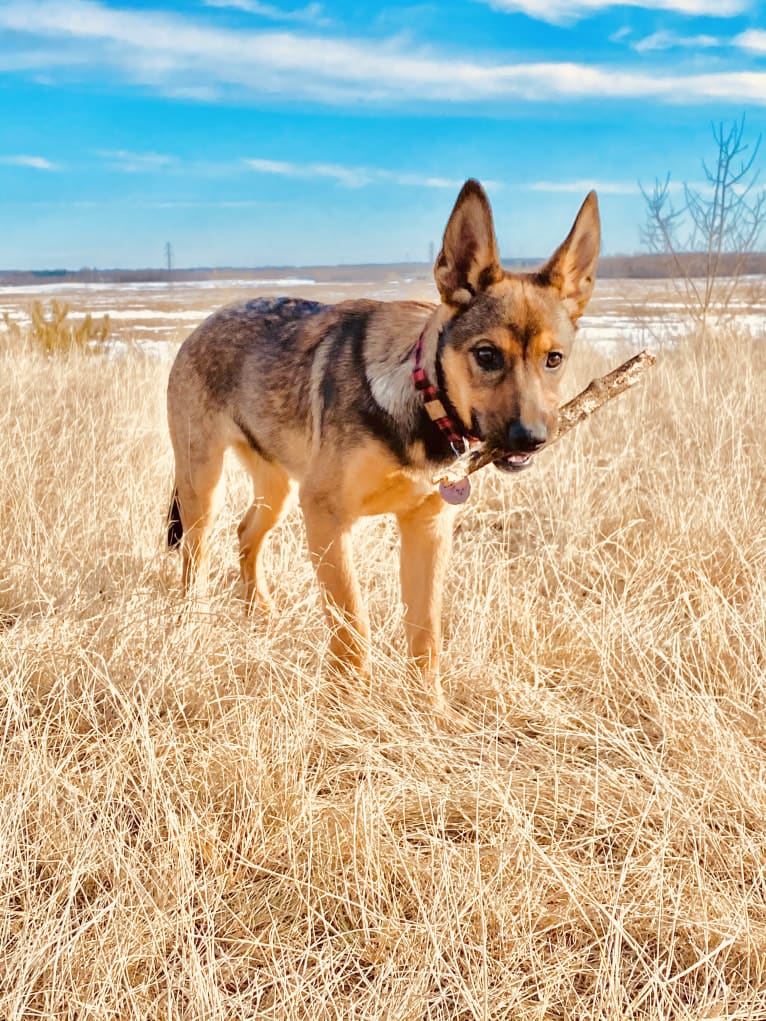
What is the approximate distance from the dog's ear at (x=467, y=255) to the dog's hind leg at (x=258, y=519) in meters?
1.67

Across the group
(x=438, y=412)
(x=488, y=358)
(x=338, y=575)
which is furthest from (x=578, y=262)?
(x=338, y=575)

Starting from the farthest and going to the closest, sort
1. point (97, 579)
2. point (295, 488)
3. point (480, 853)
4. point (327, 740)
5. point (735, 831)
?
point (295, 488)
point (97, 579)
point (327, 740)
point (735, 831)
point (480, 853)

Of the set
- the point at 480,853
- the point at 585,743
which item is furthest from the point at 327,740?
the point at 585,743

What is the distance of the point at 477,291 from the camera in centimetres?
326

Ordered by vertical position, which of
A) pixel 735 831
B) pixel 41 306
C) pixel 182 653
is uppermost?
pixel 41 306

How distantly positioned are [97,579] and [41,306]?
10398mm

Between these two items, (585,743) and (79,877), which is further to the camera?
(585,743)

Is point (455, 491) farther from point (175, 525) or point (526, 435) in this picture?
point (175, 525)

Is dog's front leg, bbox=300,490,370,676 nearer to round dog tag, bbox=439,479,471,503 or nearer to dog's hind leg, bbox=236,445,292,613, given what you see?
round dog tag, bbox=439,479,471,503

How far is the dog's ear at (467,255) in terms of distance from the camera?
10.3ft

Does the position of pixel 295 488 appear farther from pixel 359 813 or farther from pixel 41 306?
pixel 41 306

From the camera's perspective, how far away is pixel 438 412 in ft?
10.9

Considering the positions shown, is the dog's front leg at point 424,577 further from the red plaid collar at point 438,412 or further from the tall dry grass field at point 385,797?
the red plaid collar at point 438,412

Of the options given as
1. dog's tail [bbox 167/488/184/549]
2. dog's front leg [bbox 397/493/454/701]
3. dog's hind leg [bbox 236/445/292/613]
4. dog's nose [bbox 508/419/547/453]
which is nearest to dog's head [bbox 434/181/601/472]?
dog's nose [bbox 508/419/547/453]
